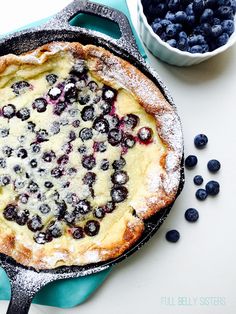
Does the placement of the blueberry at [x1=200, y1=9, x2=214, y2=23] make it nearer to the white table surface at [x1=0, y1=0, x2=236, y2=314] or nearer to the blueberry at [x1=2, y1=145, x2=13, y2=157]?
the white table surface at [x1=0, y1=0, x2=236, y2=314]

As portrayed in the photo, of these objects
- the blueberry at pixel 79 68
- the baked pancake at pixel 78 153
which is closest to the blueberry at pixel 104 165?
the baked pancake at pixel 78 153

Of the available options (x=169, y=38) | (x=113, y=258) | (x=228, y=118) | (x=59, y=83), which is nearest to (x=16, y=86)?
(x=59, y=83)

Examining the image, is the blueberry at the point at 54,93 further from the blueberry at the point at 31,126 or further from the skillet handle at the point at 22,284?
the skillet handle at the point at 22,284

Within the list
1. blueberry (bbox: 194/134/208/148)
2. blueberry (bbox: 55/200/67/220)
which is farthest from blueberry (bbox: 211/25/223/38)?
blueberry (bbox: 55/200/67/220)

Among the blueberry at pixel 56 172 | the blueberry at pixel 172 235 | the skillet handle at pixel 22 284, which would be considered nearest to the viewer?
the skillet handle at pixel 22 284

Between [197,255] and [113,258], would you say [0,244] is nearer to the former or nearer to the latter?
[113,258]

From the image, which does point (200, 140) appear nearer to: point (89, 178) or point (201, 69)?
point (201, 69)
